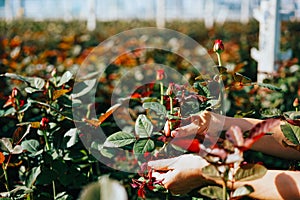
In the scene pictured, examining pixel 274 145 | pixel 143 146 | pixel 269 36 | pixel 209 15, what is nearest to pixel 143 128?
pixel 143 146

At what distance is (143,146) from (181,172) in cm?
14

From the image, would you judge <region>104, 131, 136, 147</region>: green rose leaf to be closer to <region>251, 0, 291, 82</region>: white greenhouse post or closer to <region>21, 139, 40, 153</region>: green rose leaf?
<region>21, 139, 40, 153</region>: green rose leaf

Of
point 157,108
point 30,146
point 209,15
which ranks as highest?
point 157,108

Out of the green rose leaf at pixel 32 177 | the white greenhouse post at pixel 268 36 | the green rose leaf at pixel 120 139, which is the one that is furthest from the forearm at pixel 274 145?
the white greenhouse post at pixel 268 36

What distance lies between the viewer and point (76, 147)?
1.30 meters

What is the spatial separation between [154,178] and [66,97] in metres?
0.53

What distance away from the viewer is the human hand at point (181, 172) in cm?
92

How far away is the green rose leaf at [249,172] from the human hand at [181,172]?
0.15 m

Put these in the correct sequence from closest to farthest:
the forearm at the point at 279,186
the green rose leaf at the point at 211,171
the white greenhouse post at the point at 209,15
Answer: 1. the green rose leaf at the point at 211,171
2. the forearm at the point at 279,186
3. the white greenhouse post at the point at 209,15

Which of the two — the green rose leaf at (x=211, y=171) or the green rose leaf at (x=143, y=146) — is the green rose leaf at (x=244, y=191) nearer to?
the green rose leaf at (x=211, y=171)

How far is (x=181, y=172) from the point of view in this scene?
0.92 metres

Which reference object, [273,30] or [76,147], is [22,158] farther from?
[273,30]

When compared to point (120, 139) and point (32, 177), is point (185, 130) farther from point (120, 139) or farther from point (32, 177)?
point (32, 177)

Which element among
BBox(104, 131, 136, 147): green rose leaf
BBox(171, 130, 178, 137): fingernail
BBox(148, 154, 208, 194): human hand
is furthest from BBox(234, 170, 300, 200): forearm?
BBox(104, 131, 136, 147): green rose leaf
